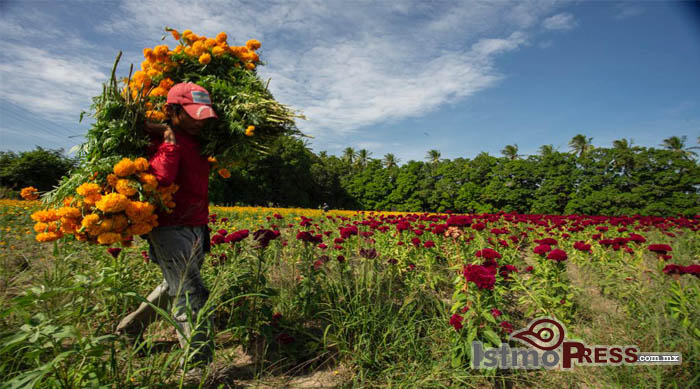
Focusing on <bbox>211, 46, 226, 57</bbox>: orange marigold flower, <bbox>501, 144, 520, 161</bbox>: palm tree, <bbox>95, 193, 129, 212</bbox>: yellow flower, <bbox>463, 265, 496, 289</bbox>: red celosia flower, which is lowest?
<bbox>463, 265, 496, 289</bbox>: red celosia flower

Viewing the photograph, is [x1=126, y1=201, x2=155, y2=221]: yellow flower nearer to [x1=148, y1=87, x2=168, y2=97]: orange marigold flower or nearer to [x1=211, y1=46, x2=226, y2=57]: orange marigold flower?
[x1=148, y1=87, x2=168, y2=97]: orange marigold flower

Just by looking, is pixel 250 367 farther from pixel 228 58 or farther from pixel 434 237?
pixel 434 237

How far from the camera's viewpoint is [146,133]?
2.08m

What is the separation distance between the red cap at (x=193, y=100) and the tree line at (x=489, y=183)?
44.6 feet

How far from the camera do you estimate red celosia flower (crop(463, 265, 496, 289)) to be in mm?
1871

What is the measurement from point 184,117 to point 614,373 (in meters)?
3.38

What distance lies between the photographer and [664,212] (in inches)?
819

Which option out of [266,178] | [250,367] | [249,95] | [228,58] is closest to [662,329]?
[250,367]

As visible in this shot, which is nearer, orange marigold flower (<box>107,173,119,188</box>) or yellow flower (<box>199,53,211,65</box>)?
orange marigold flower (<box>107,173,119,188</box>)

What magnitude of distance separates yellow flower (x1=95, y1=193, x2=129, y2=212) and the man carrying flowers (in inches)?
10.3

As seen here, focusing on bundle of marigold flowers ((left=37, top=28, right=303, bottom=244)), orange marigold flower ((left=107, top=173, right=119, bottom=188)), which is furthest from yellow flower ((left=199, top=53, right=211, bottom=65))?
orange marigold flower ((left=107, top=173, right=119, bottom=188))

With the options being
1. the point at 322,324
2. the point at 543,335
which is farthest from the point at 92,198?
the point at 543,335

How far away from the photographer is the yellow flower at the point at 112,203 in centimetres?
162

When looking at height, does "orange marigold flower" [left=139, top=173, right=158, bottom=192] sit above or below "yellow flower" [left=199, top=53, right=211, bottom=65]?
below
